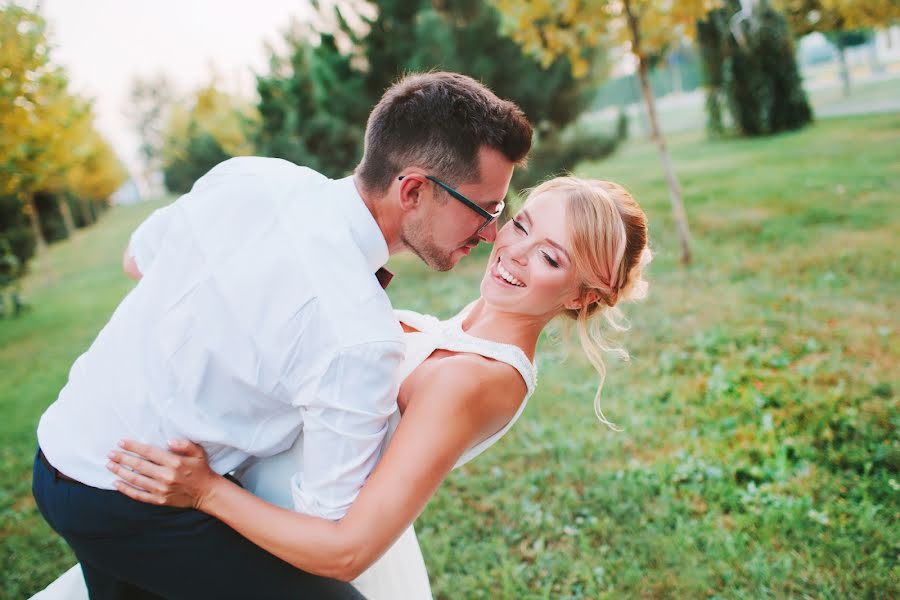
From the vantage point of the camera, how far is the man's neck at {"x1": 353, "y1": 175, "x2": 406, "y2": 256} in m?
2.13

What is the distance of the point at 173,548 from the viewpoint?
195 centimetres

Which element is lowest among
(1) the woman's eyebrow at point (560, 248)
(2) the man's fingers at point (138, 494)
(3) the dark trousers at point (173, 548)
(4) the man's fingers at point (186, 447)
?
(3) the dark trousers at point (173, 548)

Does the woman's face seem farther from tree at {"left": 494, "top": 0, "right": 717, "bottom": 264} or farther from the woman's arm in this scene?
tree at {"left": 494, "top": 0, "right": 717, "bottom": 264}

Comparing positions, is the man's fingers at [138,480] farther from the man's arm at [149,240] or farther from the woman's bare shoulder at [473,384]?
the woman's bare shoulder at [473,384]

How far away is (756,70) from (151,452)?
19.2m

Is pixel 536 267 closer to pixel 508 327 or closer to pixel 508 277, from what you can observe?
pixel 508 277

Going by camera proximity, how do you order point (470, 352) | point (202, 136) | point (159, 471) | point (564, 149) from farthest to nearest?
point (202, 136)
point (564, 149)
point (470, 352)
point (159, 471)

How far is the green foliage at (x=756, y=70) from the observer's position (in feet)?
56.1

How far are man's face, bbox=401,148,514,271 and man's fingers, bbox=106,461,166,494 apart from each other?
1.04 meters

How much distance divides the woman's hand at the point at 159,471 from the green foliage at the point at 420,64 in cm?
907

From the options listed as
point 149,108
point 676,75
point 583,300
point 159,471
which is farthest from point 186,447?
point 149,108

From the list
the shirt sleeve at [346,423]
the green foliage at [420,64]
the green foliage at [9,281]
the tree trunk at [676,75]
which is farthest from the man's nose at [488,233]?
the tree trunk at [676,75]

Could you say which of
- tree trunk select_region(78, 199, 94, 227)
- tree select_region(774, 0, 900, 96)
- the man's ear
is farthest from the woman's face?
tree trunk select_region(78, 199, 94, 227)

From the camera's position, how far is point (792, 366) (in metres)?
5.12
